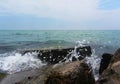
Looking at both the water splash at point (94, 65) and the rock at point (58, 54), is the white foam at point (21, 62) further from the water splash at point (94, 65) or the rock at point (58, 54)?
the water splash at point (94, 65)

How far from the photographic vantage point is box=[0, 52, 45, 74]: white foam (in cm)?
1210

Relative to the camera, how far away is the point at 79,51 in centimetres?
1320

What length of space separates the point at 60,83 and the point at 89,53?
7.97m

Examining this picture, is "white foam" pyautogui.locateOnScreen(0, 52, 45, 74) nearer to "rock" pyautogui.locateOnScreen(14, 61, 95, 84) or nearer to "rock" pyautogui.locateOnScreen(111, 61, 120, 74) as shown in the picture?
"rock" pyautogui.locateOnScreen(14, 61, 95, 84)

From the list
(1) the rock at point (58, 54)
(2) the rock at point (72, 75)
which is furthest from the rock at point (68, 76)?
(1) the rock at point (58, 54)

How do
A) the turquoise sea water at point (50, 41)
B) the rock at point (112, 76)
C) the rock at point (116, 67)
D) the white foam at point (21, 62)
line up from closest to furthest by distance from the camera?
the rock at point (112, 76) → the rock at point (116, 67) → the white foam at point (21, 62) → the turquoise sea water at point (50, 41)

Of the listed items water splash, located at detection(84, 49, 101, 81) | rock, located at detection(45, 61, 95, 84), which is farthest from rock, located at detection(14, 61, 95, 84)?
water splash, located at detection(84, 49, 101, 81)

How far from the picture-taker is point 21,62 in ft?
42.7

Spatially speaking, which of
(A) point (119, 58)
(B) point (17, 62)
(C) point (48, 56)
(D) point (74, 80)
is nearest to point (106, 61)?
(A) point (119, 58)

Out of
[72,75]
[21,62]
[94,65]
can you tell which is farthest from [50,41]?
[72,75]

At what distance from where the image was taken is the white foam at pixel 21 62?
12.1 meters

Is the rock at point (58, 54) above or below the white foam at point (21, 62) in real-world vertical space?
above

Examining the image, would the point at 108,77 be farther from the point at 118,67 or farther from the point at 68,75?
the point at 68,75

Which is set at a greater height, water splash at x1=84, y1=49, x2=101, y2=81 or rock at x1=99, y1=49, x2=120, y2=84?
rock at x1=99, y1=49, x2=120, y2=84
